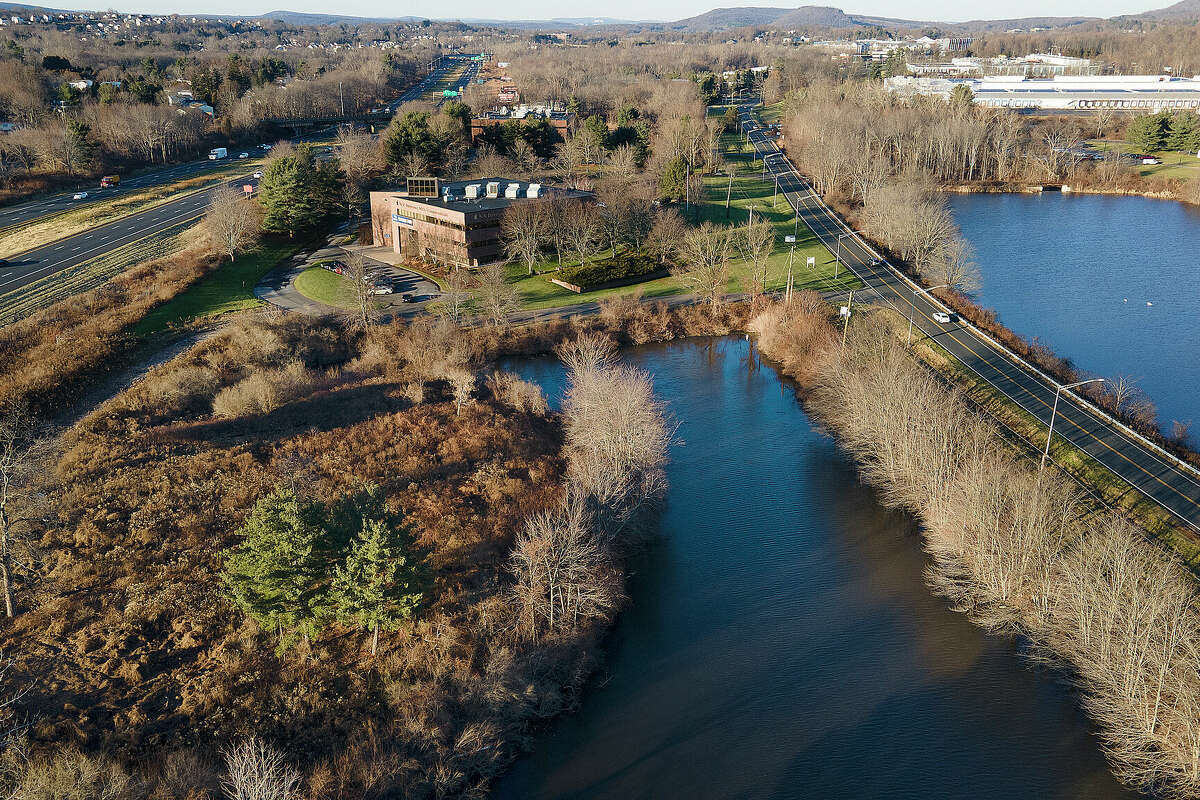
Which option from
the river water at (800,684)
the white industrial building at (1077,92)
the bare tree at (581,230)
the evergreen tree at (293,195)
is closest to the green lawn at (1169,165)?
the white industrial building at (1077,92)

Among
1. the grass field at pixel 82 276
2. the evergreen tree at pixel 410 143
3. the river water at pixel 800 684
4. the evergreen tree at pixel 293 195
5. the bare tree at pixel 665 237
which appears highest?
the evergreen tree at pixel 410 143

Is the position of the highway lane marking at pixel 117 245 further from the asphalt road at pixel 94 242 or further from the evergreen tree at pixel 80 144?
the evergreen tree at pixel 80 144

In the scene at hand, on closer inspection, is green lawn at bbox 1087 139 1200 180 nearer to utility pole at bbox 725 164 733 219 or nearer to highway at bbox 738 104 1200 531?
utility pole at bbox 725 164 733 219

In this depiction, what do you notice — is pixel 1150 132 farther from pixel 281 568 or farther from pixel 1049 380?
pixel 281 568

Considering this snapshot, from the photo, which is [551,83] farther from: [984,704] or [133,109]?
[984,704]

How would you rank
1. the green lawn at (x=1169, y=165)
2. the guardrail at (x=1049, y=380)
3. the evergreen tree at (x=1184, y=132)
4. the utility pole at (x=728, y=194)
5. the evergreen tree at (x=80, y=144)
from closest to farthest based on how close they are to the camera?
the guardrail at (x=1049, y=380) < the utility pole at (x=728, y=194) < the evergreen tree at (x=80, y=144) < the green lawn at (x=1169, y=165) < the evergreen tree at (x=1184, y=132)

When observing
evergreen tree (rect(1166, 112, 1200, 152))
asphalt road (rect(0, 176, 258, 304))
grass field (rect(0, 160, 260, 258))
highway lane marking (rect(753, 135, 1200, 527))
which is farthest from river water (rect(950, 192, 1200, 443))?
grass field (rect(0, 160, 260, 258))
